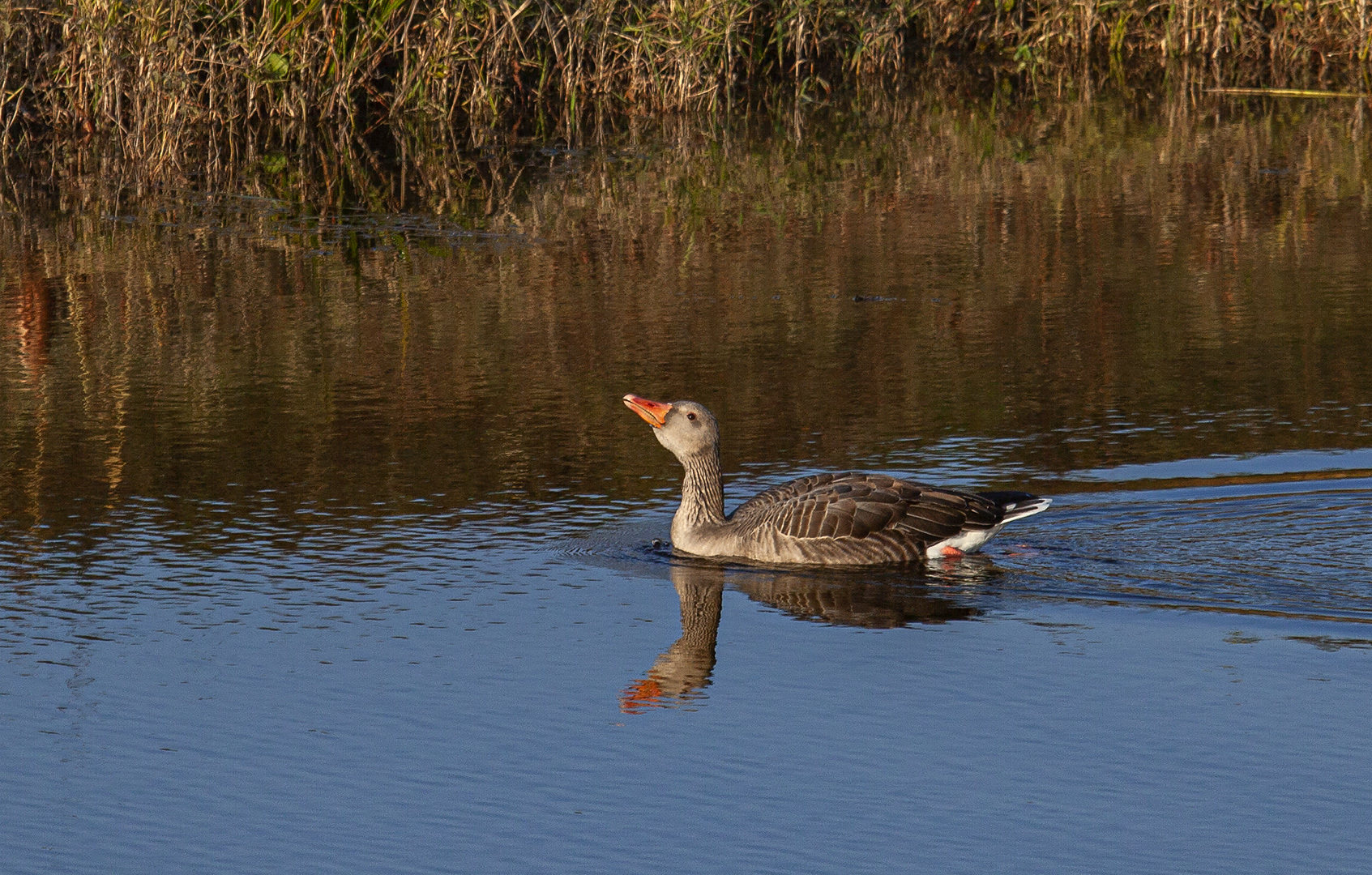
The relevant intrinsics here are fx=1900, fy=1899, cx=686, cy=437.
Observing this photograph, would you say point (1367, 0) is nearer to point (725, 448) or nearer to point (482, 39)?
point (482, 39)

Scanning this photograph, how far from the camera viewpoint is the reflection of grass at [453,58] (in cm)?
1883

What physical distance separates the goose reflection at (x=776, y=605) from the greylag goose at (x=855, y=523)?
0.12m

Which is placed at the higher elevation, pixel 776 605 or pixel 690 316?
pixel 690 316

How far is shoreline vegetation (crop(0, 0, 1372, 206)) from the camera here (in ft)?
62.0

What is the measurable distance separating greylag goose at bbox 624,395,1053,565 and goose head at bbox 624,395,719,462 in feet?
→ 1.28

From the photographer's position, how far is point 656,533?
30.1ft

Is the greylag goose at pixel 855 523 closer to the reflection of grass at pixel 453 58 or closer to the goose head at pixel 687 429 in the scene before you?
the goose head at pixel 687 429

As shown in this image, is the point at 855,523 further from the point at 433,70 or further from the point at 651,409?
the point at 433,70

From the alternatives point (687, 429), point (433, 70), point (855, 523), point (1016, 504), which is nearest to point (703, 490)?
point (687, 429)

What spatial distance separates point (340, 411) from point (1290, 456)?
17.6 feet

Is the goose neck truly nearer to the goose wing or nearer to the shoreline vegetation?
the goose wing

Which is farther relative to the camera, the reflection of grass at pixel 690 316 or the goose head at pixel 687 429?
the reflection of grass at pixel 690 316

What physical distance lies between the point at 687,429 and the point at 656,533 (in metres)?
0.53

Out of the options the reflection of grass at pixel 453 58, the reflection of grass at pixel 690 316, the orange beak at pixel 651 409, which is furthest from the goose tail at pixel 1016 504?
the reflection of grass at pixel 453 58
